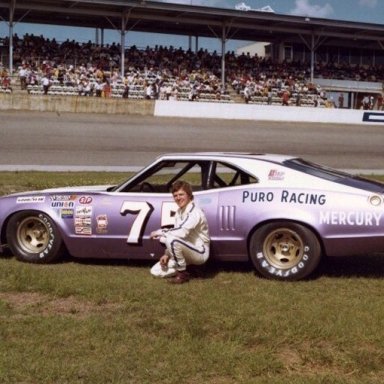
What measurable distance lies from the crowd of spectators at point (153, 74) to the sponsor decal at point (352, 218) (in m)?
29.6

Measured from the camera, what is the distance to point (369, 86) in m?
49.8

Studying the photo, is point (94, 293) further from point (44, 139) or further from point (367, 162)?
point (44, 139)

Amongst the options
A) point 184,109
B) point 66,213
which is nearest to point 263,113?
point 184,109

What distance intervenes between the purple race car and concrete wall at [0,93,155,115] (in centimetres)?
2583

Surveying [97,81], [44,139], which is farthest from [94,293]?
[97,81]

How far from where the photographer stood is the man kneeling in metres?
5.84

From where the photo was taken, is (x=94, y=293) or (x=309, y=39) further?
(x=309, y=39)

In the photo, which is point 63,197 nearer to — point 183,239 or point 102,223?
point 102,223

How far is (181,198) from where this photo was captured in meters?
5.88

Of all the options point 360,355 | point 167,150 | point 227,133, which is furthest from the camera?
point 227,133

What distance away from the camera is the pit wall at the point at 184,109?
104 feet

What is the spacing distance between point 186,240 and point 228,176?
3.49 ft

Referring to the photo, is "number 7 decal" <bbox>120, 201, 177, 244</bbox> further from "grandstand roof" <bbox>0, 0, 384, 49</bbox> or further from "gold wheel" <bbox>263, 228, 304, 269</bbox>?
"grandstand roof" <bbox>0, 0, 384, 49</bbox>

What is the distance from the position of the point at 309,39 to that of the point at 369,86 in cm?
624
